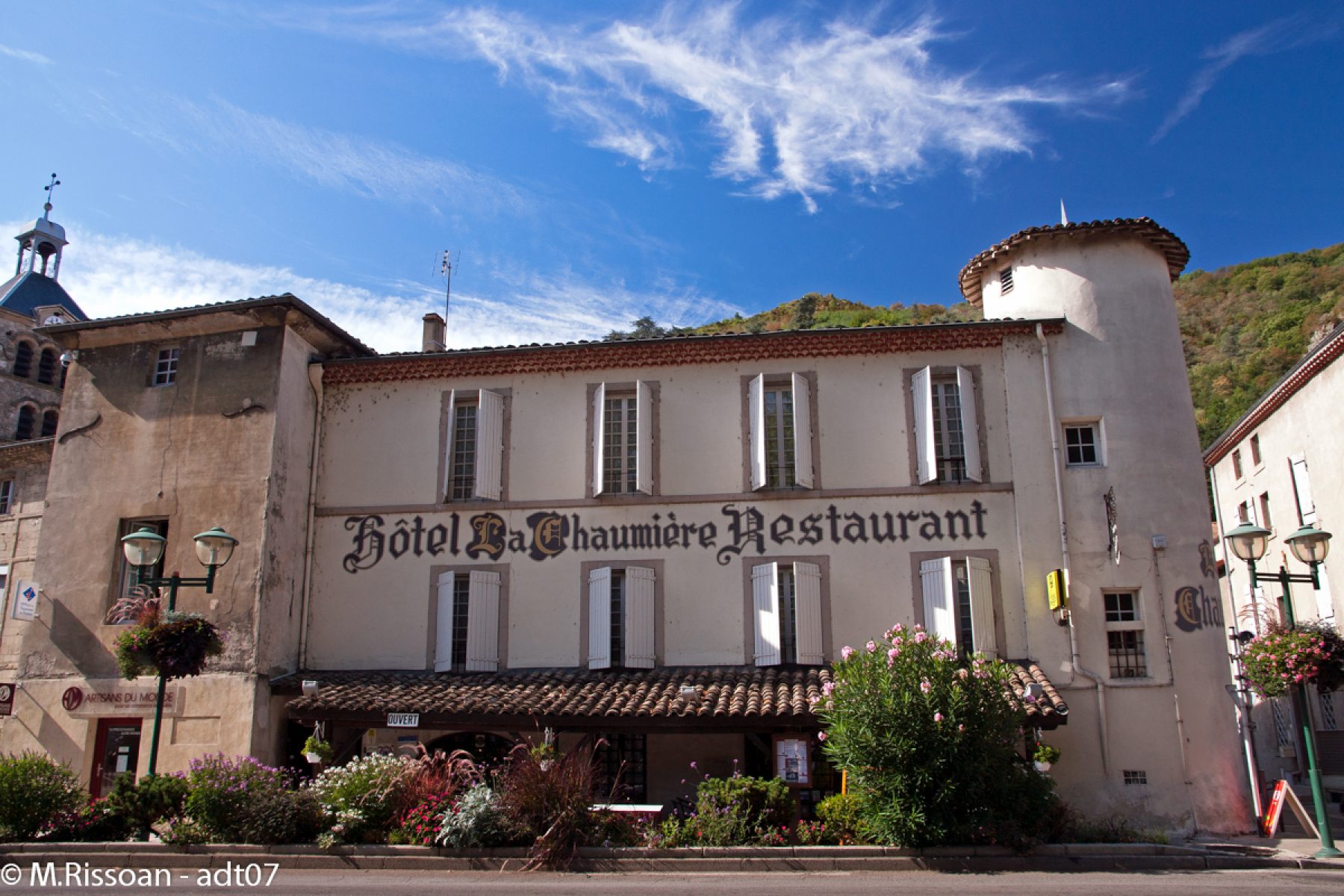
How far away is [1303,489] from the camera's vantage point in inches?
1024

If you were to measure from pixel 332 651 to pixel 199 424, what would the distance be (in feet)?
16.0

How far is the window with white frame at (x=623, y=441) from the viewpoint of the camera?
1808 cm

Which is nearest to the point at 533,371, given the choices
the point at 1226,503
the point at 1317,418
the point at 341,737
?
the point at 341,737

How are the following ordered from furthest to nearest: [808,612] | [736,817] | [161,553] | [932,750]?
[808,612]
[161,553]
[736,817]
[932,750]

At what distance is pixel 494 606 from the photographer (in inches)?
704

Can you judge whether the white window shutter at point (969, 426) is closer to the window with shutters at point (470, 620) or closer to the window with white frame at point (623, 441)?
the window with white frame at point (623, 441)

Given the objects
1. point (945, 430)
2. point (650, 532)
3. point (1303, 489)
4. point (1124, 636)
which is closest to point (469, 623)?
point (650, 532)

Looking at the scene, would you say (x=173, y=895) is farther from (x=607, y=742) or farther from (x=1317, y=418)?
(x=1317, y=418)

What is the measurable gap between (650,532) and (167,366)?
32.7 ft

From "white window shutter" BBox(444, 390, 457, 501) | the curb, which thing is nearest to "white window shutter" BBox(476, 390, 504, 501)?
"white window shutter" BBox(444, 390, 457, 501)

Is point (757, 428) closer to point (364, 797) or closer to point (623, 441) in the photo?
point (623, 441)

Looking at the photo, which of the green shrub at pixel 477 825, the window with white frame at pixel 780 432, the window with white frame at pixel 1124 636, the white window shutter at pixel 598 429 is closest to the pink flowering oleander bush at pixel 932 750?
the window with white frame at pixel 1124 636

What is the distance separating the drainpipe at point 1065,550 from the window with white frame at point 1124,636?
0.51m

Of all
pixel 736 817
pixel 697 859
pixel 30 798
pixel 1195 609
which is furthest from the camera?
pixel 1195 609
